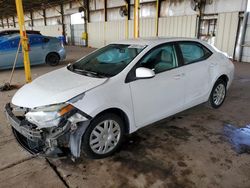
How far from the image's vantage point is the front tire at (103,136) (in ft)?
7.95

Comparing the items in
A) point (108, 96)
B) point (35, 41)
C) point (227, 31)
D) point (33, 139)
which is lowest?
point (33, 139)

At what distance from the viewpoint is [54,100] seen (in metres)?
2.31

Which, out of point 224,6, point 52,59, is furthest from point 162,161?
point 224,6

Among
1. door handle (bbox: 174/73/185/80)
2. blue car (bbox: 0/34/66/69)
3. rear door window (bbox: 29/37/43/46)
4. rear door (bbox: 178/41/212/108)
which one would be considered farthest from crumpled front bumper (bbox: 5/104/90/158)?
rear door window (bbox: 29/37/43/46)

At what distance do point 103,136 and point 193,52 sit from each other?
2040 mm

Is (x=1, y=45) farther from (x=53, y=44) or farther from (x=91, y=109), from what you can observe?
(x=91, y=109)

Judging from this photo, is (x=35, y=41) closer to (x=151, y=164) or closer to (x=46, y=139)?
(x=46, y=139)

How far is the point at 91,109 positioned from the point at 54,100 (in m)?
0.39

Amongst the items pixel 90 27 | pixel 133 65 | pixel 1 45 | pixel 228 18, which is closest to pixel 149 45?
pixel 133 65

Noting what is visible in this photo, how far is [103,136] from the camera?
255cm

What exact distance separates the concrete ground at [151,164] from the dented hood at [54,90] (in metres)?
0.74

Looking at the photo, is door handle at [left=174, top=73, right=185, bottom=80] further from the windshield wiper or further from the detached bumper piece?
the detached bumper piece

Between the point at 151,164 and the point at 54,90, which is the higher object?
the point at 54,90

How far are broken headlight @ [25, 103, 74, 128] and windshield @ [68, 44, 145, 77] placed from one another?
69cm
